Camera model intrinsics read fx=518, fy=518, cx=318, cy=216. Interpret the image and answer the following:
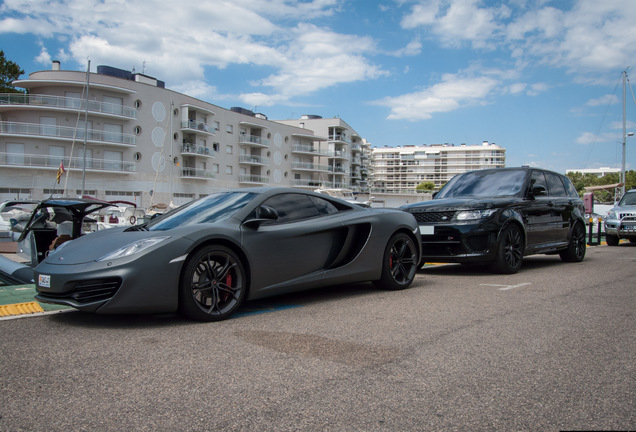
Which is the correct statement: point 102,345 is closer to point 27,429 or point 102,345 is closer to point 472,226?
point 27,429

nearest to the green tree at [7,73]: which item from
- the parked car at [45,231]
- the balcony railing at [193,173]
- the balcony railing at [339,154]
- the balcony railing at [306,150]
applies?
the balcony railing at [193,173]

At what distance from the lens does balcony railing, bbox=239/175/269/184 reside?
67.2m

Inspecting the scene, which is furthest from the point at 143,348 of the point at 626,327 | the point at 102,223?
the point at 102,223

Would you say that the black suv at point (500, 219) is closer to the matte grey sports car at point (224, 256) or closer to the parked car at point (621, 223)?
the matte grey sports car at point (224, 256)

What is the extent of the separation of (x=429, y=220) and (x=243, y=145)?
62.7 meters

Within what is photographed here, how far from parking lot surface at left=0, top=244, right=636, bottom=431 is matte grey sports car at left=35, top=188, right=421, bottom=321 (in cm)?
26

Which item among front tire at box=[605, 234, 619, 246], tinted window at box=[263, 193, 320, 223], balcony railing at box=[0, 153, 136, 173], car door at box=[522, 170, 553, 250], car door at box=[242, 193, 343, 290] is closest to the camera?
car door at box=[242, 193, 343, 290]

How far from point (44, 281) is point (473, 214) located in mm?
5684

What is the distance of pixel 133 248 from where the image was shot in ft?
14.0

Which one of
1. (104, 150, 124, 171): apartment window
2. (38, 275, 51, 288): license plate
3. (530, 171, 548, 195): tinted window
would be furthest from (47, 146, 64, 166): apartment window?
(38, 275, 51, 288): license plate

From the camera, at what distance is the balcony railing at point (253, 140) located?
221ft

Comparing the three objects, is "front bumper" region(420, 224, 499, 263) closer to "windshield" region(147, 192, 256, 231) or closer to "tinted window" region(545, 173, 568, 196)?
"tinted window" region(545, 173, 568, 196)

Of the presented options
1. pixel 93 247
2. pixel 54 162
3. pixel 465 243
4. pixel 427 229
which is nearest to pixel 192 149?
pixel 54 162

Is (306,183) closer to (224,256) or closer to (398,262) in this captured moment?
(398,262)
